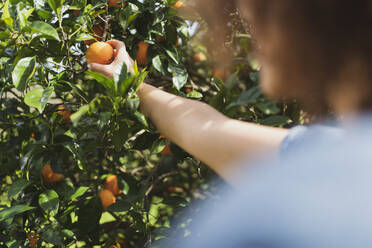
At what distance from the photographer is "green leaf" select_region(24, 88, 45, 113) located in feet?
3.21

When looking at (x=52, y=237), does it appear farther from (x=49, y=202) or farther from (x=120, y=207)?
(x=120, y=207)

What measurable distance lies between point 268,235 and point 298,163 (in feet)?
0.44

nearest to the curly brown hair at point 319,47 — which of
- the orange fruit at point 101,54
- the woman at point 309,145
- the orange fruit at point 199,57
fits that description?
the woman at point 309,145

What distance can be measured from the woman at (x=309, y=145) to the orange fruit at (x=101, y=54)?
0.58 meters

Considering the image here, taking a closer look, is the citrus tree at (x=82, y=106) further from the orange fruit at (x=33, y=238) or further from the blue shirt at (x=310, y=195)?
the blue shirt at (x=310, y=195)

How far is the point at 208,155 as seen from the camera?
0.71 meters

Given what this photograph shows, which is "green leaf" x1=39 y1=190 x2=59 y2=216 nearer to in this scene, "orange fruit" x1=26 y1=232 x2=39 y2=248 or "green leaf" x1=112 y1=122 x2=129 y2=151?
"orange fruit" x1=26 y1=232 x2=39 y2=248

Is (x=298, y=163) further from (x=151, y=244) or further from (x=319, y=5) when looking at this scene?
(x=151, y=244)

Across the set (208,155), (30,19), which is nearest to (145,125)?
(208,155)

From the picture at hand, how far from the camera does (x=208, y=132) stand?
0.71 meters

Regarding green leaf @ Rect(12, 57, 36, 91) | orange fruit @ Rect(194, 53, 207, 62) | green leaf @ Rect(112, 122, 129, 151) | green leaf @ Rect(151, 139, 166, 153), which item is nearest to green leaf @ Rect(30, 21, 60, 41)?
green leaf @ Rect(12, 57, 36, 91)

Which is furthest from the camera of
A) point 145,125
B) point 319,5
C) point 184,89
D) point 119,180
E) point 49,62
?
point 184,89

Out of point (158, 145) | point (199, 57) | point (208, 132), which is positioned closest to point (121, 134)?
point (158, 145)

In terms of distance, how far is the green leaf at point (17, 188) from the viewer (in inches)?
44.7
